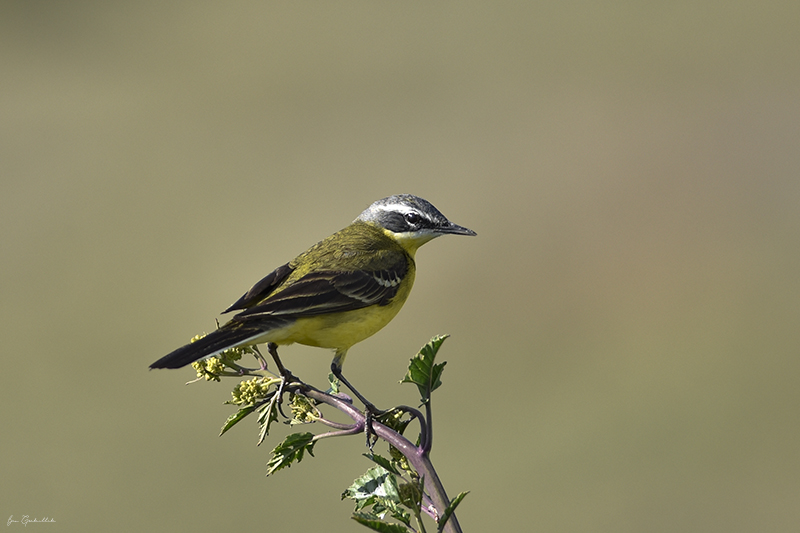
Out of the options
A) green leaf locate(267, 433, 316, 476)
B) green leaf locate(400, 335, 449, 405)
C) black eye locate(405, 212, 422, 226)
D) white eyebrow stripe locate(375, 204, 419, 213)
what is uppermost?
white eyebrow stripe locate(375, 204, 419, 213)

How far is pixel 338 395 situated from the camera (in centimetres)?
353

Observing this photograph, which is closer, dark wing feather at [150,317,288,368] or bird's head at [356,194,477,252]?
dark wing feather at [150,317,288,368]

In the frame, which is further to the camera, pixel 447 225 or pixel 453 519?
pixel 447 225

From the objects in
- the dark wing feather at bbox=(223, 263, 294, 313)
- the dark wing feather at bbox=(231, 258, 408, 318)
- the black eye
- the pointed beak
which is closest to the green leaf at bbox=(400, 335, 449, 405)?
the dark wing feather at bbox=(231, 258, 408, 318)

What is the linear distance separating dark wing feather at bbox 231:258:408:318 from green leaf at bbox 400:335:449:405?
1.84 meters

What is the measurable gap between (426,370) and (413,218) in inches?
157

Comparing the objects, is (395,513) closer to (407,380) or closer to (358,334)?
(407,380)

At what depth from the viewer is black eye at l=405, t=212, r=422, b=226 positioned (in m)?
6.62

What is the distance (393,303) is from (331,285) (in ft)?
2.33

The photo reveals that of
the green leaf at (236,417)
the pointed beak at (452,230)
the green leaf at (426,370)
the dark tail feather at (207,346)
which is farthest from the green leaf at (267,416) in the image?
the pointed beak at (452,230)

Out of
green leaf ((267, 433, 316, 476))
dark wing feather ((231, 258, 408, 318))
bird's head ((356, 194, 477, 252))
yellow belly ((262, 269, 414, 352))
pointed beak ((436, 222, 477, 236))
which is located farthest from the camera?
bird's head ((356, 194, 477, 252))

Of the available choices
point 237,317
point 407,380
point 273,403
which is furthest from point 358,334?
point 407,380

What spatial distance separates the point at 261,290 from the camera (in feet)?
17.3

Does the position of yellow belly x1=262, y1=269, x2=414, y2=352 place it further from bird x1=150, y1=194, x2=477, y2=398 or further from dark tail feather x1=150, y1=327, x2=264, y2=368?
dark tail feather x1=150, y1=327, x2=264, y2=368
